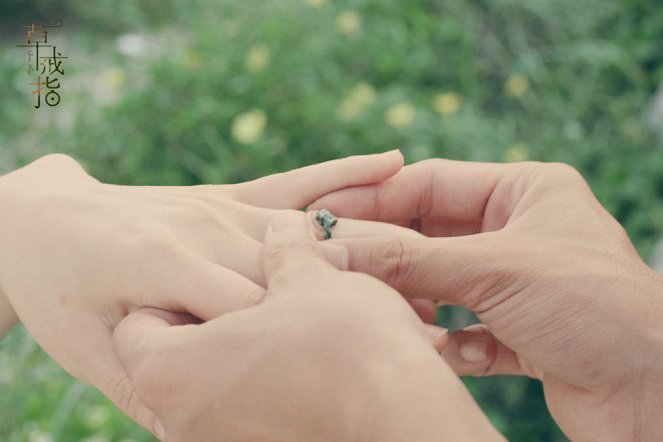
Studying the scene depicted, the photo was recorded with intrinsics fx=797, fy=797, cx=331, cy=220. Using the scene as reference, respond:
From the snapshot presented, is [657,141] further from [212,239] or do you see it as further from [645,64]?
[212,239]

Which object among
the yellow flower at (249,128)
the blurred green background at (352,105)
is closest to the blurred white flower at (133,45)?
the blurred green background at (352,105)

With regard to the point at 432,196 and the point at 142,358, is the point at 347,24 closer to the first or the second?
the point at 432,196

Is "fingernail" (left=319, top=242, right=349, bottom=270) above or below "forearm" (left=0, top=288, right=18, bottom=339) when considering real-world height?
above

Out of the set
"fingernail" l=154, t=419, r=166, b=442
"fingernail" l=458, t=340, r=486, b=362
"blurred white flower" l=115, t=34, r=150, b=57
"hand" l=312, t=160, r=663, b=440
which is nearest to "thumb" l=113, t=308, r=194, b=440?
"fingernail" l=154, t=419, r=166, b=442

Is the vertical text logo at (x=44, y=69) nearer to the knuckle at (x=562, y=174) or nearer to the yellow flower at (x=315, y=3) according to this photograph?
the yellow flower at (x=315, y=3)

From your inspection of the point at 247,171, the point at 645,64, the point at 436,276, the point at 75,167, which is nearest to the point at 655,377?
the point at 436,276

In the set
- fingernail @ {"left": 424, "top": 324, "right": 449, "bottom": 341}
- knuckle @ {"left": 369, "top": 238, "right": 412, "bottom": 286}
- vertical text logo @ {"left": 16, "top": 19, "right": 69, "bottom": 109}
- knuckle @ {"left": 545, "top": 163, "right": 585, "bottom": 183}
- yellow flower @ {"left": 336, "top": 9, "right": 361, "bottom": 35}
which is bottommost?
vertical text logo @ {"left": 16, "top": 19, "right": 69, "bottom": 109}

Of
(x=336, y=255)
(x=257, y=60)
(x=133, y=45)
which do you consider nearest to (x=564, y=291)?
(x=336, y=255)

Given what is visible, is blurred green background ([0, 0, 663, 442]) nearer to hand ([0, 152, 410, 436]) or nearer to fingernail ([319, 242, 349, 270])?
hand ([0, 152, 410, 436])
